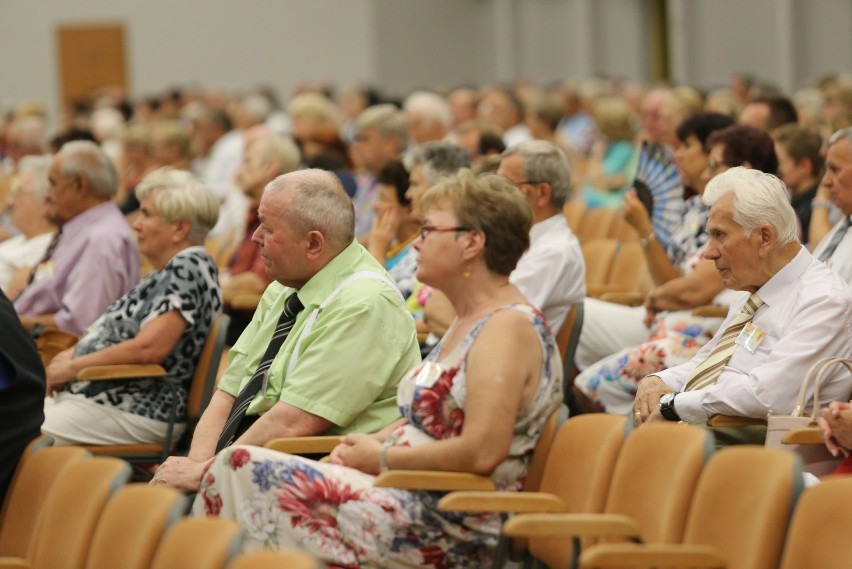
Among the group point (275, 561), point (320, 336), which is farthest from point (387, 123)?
point (275, 561)

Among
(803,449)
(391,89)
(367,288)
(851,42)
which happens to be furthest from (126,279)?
(391,89)

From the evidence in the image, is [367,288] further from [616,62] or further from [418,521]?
[616,62]

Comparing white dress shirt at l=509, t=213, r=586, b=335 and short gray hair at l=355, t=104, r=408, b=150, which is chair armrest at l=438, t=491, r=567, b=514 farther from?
short gray hair at l=355, t=104, r=408, b=150

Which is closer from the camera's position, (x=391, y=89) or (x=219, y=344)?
(x=219, y=344)

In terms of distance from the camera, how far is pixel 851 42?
13.3 metres

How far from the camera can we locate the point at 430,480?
9.94ft

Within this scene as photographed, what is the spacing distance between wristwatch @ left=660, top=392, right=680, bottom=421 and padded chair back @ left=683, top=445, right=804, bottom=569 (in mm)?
905

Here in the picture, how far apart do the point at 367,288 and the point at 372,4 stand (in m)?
15.6

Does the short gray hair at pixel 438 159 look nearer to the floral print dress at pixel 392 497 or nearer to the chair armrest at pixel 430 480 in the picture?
the floral print dress at pixel 392 497

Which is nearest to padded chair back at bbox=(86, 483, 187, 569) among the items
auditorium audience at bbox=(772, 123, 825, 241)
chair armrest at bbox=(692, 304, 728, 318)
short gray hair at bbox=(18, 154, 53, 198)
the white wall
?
chair armrest at bbox=(692, 304, 728, 318)

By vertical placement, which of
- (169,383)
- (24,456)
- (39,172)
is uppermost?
(39,172)

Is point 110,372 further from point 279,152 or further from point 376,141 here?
point 376,141

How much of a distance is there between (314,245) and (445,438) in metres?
0.90

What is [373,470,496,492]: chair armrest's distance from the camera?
3.01 metres
